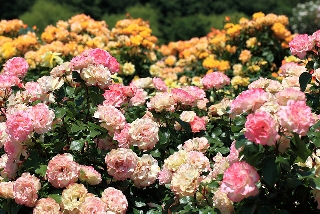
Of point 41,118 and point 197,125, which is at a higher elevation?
point 41,118

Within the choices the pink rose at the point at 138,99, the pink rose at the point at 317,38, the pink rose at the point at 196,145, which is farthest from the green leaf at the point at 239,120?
the pink rose at the point at 138,99

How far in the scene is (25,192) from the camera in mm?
2014

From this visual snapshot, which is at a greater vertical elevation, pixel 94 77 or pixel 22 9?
pixel 94 77

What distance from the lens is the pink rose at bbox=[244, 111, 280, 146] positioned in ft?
5.13

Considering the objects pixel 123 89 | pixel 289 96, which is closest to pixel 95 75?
pixel 123 89

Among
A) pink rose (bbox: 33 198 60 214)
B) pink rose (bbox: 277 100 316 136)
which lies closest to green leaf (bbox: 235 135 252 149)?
pink rose (bbox: 277 100 316 136)

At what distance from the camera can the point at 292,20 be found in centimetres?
1391

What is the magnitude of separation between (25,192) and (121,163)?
370 millimetres

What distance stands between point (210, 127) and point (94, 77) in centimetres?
72

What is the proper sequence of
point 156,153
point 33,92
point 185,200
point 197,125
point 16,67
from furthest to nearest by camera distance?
point 16,67, point 197,125, point 33,92, point 156,153, point 185,200

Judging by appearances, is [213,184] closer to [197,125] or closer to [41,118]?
[41,118]

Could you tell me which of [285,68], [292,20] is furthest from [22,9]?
[285,68]

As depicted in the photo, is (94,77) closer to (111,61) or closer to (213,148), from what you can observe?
(111,61)

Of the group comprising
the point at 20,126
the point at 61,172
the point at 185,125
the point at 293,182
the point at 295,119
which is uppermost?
the point at 295,119
